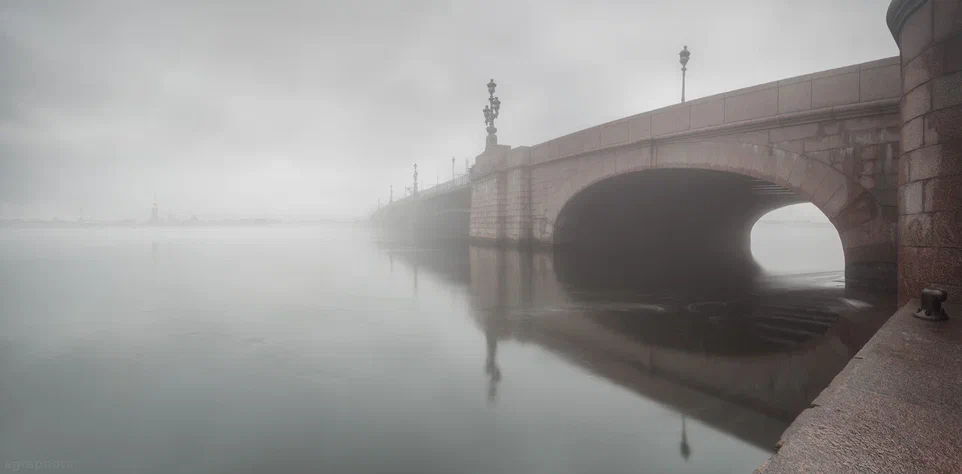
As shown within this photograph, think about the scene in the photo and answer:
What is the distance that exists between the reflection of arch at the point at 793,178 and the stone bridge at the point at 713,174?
0.9 inches

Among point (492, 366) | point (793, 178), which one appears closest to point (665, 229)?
point (793, 178)

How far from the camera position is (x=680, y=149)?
11797mm

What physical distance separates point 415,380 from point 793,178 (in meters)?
9.16

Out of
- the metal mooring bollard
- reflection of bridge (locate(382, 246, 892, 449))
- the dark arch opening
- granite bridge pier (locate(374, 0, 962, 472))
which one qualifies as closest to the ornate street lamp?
granite bridge pier (locate(374, 0, 962, 472))

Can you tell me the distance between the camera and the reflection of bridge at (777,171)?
212 inches

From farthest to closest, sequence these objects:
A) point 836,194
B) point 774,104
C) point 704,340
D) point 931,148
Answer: point 774,104 < point 836,194 < point 704,340 < point 931,148

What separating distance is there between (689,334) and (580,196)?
11.0 m

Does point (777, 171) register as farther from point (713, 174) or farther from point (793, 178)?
point (713, 174)

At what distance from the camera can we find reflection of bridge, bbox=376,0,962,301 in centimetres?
539

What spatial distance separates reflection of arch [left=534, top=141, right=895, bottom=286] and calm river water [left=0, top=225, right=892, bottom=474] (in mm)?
808

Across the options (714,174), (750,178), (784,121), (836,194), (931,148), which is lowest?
(836,194)

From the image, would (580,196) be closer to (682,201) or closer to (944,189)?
(682,201)

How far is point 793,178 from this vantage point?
368 inches

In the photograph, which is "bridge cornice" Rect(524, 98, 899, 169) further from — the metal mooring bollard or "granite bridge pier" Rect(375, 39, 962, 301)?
the metal mooring bollard
